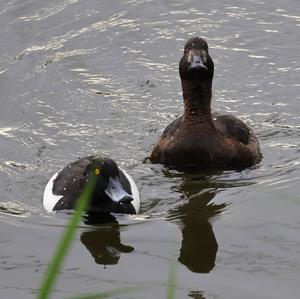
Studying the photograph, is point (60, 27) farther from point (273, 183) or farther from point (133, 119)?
point (273, 183)

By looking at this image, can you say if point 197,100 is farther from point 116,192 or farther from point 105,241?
point 105,241

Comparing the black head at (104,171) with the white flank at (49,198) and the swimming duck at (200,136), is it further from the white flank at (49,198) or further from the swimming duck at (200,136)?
the swimming duck at (200,136)

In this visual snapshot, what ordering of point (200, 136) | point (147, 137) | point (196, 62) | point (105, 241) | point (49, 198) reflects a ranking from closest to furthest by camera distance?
point (105, 241) → point (49, 198) → point (196, 62) → point (200, 136) → point (147, 137)

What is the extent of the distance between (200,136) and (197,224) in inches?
65.3

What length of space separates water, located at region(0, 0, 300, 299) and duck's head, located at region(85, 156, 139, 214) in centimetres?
17

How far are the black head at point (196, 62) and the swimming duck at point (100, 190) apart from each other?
1.55 metres

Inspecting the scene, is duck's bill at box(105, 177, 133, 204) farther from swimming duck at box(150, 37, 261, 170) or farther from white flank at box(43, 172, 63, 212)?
swimming duck at box(150, 37, 261, 170)

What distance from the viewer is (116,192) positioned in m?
8.48

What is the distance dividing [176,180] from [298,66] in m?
3.64

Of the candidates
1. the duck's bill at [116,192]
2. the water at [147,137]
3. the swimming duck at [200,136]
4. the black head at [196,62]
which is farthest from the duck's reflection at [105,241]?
the black head at [196,62]

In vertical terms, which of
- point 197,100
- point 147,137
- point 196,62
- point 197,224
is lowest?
point 197,224

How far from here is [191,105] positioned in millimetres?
9969

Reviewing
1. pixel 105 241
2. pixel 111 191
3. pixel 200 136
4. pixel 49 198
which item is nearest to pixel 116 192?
pixel 111 191

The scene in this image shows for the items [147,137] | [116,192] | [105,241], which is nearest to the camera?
[105,241]
